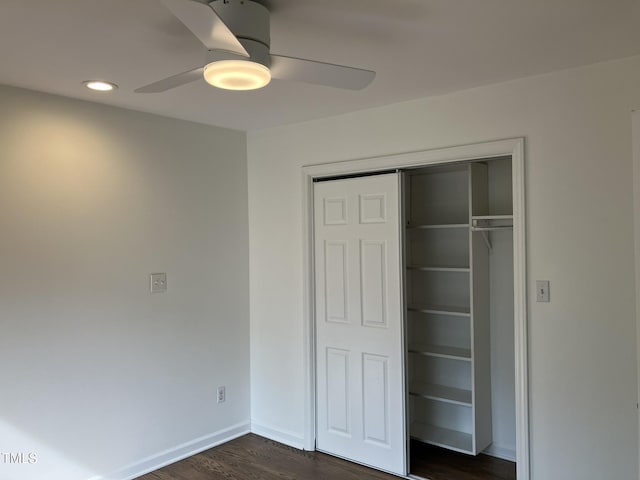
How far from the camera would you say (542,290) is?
271cm

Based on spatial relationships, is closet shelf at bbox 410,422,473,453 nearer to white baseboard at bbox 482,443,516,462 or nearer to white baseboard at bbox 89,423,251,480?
white baseboard at bbox 482,443,516,462

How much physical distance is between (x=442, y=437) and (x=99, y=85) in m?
3.15

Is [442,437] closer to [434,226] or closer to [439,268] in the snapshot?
[439,268]

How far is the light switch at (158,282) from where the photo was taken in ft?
11.4

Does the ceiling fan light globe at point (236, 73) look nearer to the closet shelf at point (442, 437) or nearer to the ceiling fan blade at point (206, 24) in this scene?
the ceiling fan blade at point (206, 24)

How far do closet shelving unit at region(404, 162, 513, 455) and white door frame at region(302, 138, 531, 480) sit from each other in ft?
1.21

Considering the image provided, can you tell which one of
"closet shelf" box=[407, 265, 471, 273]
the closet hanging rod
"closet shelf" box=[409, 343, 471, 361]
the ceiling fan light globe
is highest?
the ceiling fan light globe

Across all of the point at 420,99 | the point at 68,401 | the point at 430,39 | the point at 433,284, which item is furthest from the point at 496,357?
the point at 68,401

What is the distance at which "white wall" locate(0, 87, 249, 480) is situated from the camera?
2.85 m

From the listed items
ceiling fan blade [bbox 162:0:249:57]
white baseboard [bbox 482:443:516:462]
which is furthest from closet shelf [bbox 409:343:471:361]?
ceiling fan blade [bbox 162:0:249:57]

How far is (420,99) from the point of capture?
3.14m

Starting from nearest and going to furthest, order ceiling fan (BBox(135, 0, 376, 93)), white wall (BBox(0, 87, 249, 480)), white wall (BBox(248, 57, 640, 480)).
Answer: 1. ceiling fan (BBox(135, 0, 376, 93))
2. white wall (BBox(248, 57, 640, 480))
3. white wall (BBox(0, 87, 249, 480))

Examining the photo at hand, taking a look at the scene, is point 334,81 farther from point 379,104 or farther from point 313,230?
point 313,230

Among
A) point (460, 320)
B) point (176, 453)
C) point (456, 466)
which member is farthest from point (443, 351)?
point (176, 453)
